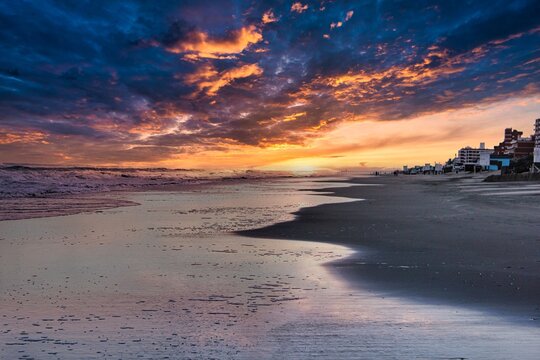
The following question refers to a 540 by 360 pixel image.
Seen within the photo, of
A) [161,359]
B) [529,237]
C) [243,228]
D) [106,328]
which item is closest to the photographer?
[161,359]

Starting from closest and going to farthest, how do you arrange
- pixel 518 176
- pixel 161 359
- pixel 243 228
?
pixel 161 359 → pixel 243 228 → pixel 518 176

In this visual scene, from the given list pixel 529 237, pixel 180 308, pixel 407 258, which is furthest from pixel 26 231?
pixel 529 237

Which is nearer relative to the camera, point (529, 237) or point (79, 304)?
point (79, 304)

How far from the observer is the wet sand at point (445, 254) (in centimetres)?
590

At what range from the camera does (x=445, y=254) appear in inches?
345

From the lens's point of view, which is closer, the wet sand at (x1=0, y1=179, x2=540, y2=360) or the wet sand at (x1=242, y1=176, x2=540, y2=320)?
the wet sand at (x1=0, y1=179, x2=540, y2=360)

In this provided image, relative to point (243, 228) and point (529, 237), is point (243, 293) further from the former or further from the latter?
point (529, 237)

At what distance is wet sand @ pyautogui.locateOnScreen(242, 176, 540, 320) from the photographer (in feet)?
19.4

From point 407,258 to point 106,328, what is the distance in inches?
249

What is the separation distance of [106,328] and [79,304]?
1.17 metres

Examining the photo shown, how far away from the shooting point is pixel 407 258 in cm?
848

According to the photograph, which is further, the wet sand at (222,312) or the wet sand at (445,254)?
the wet sand at (445,254)

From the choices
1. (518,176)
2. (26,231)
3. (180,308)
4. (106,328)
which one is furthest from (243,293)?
(518,176)

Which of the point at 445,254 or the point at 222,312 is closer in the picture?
the point at 222,312
